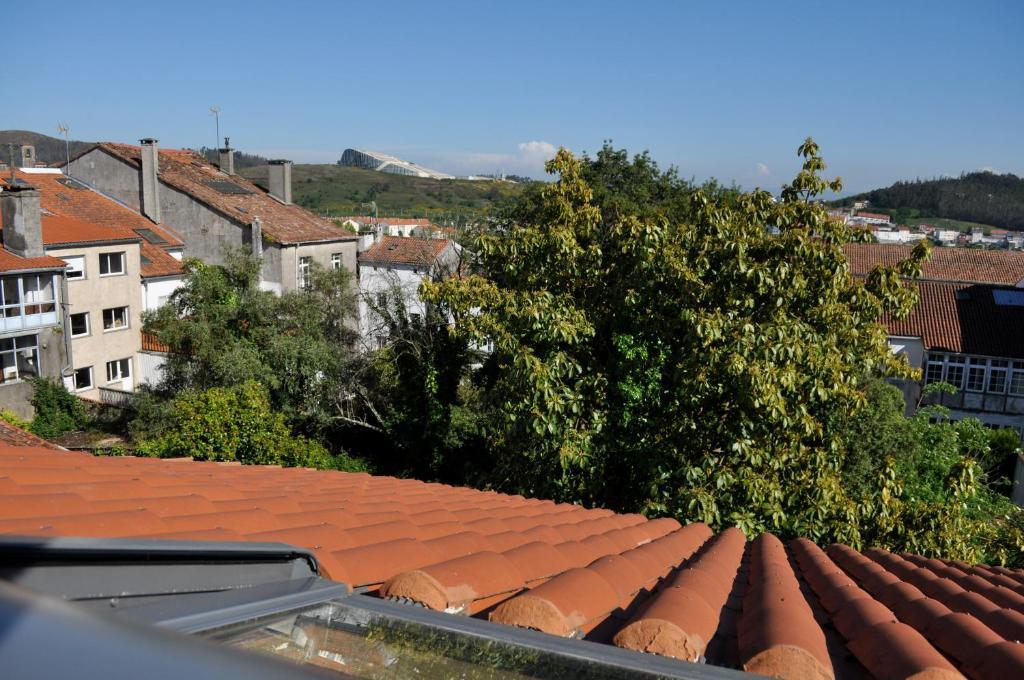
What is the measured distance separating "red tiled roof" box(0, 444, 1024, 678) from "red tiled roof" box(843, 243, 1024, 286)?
127 feet

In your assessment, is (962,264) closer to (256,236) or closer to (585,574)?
(256,236)

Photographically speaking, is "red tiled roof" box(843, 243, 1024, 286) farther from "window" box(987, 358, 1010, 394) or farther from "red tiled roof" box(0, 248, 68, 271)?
"red tiled roof" box(0, 248, 68, 271)

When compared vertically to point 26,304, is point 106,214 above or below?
above

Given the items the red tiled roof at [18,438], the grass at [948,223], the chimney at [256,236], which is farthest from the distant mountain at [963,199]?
the red tiled roof at [18,438]

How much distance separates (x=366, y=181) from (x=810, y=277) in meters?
137

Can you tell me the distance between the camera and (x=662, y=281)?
33.6 ft

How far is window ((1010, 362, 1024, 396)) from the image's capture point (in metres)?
31.7

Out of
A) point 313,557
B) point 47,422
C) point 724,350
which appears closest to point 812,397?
point 724,350

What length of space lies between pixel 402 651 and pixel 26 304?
30.2 metres

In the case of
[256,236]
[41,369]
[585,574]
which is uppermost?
[256,236]

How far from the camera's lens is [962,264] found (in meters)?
43.6

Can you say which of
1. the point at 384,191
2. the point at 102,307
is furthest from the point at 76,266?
the point at 384,191

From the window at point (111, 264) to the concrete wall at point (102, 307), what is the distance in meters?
0.16

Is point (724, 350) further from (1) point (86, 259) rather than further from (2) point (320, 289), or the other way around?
(1) point (86, 259)
